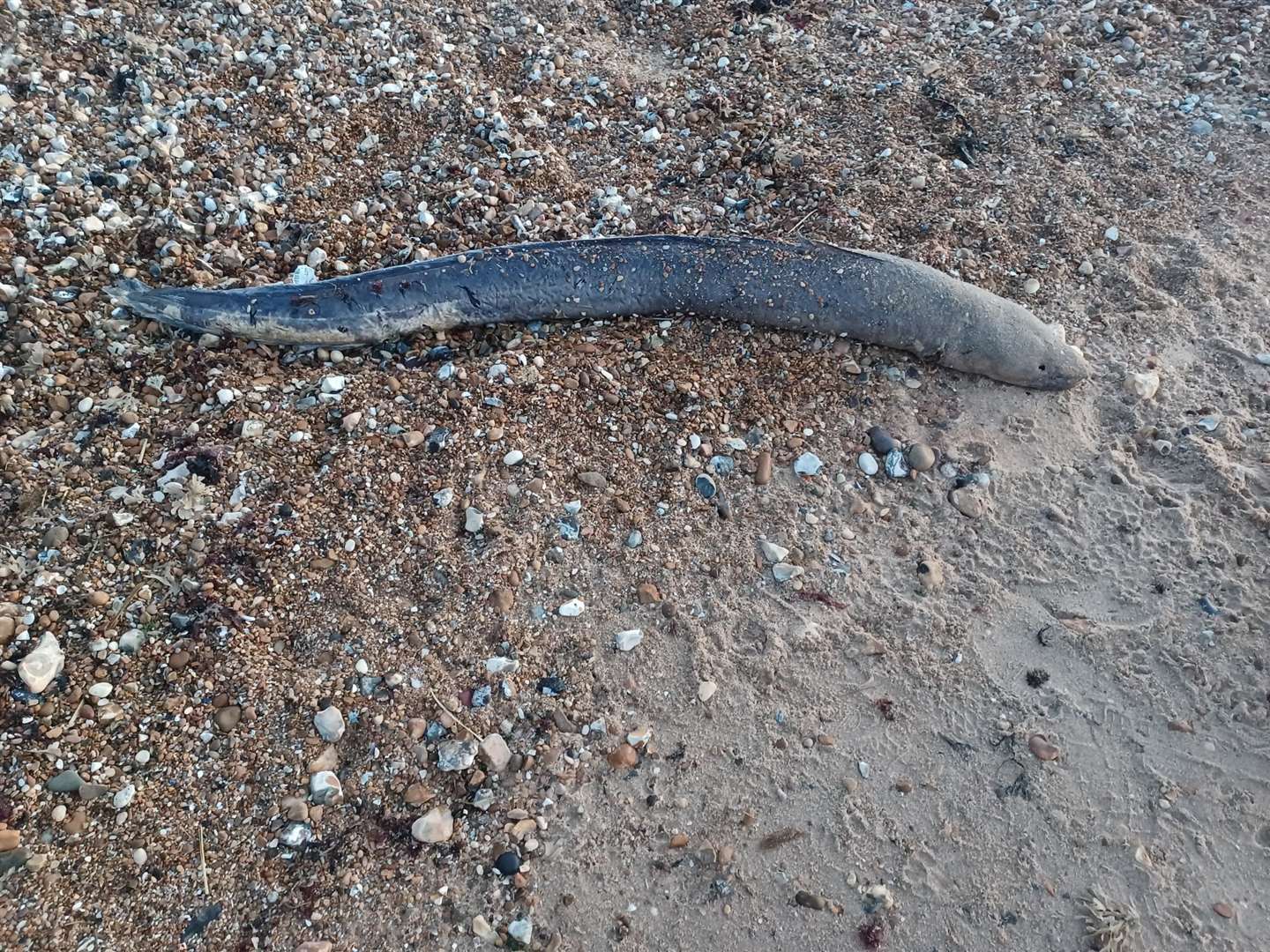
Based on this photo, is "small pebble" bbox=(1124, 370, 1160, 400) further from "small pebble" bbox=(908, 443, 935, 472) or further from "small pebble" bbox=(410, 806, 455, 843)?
"small pebble" bbox=(410, 806, 455, 843)

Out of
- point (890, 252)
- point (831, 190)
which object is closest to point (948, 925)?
point (890, 252)

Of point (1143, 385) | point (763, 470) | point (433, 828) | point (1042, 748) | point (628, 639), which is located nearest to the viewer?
point (433, 828)

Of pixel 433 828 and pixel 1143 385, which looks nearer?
pixel 433 828

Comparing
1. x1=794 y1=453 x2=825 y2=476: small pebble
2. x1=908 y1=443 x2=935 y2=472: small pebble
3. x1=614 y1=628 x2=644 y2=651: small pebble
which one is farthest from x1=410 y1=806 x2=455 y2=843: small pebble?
x1=908 y1=443 x2=935 y2=472: small pebble

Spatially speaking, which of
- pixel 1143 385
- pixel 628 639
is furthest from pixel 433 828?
pixel 1143 385

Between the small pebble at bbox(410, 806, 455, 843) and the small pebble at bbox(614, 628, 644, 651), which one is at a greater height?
the small pebble at bbox(614, 628, 644, 651)

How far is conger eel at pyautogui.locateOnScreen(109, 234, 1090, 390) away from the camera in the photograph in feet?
12.5

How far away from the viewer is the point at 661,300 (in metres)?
3.99

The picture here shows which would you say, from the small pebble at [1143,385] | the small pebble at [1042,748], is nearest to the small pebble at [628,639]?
the small pebble at [1042,748]

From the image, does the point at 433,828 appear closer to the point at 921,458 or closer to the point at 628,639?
the point at 628,639

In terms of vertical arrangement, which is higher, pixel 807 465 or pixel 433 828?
pixel 807 465

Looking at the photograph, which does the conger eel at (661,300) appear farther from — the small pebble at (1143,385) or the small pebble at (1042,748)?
the small pebble at (1042,748)

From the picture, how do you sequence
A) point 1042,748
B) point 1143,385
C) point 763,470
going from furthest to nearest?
point 1143,385
point 763,470
point 1042,748

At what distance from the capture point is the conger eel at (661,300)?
3.80m
